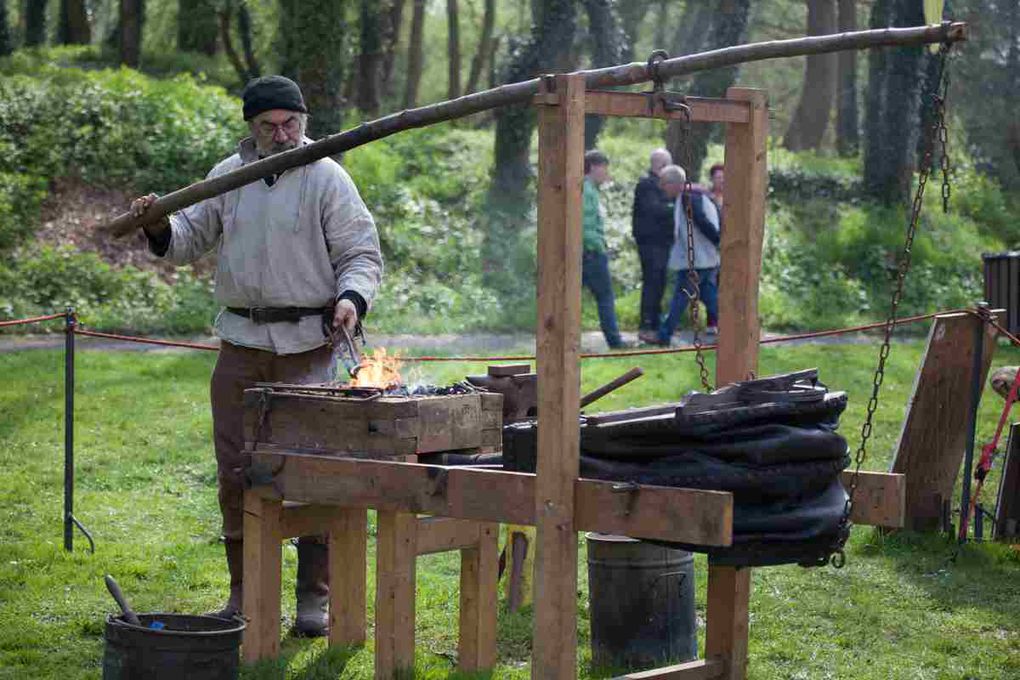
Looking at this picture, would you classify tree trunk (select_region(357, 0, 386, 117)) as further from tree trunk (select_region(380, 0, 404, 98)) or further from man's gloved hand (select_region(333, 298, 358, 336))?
man's gloved hand (select_region(333, 298, 358, 336))

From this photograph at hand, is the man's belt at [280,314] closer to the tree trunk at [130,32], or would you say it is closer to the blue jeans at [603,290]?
the blue jeans at [603,290]

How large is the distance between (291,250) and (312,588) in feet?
4.79

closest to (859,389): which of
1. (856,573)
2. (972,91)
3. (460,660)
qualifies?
(856,573)

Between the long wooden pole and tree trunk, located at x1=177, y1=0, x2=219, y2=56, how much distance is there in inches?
906

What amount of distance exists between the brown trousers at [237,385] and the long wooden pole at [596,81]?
2.80 ft

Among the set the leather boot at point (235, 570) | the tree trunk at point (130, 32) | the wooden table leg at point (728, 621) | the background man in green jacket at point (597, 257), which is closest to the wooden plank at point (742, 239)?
the wooden table leg at point (728, 621)

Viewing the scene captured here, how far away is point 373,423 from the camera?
5285 mm

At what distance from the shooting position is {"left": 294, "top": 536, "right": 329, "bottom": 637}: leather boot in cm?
633

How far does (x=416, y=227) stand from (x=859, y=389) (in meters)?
7.25

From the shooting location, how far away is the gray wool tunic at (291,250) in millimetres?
6086

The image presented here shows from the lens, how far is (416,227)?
1895 centimetres

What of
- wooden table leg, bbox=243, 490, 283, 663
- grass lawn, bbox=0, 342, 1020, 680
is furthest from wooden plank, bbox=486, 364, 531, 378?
grass lawn, bbox=0, 342, 1020, 680

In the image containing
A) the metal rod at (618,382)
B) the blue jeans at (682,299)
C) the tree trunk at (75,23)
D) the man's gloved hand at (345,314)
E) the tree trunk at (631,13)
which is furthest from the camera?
the tree trunk at (631,13)

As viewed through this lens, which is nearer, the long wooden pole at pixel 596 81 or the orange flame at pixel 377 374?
the long wooden pole at pixel 596 81
